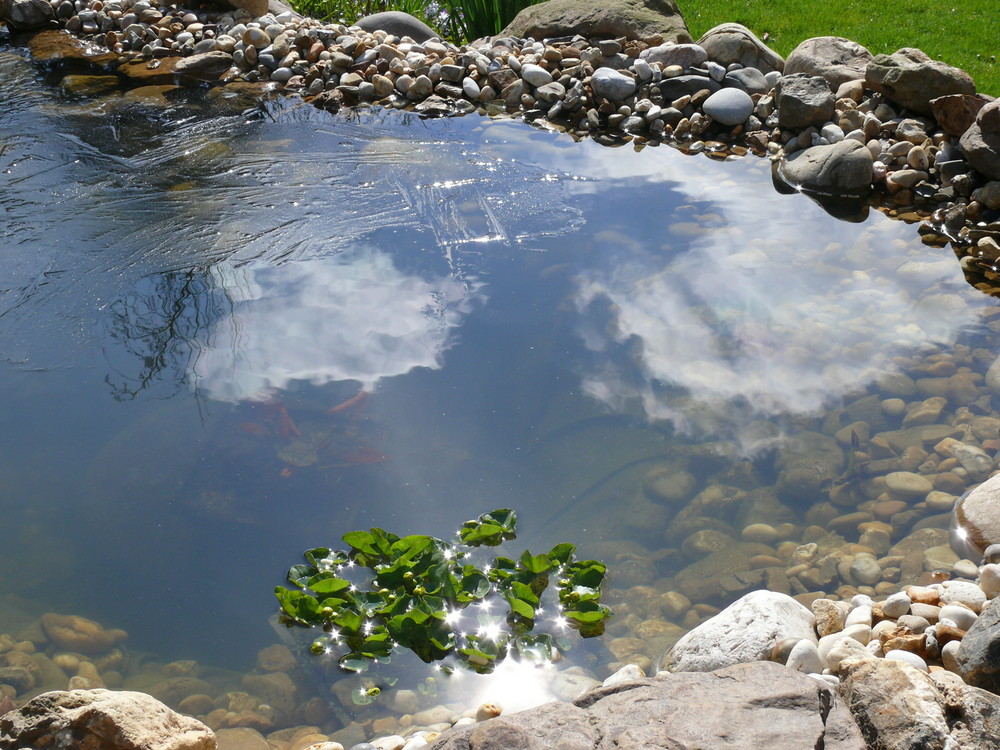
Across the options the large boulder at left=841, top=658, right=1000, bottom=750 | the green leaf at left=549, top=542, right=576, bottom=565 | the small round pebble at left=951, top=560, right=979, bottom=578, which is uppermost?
the large boulder at left=841, top=658, right=1000, bottom=750

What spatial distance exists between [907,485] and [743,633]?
4.02ft

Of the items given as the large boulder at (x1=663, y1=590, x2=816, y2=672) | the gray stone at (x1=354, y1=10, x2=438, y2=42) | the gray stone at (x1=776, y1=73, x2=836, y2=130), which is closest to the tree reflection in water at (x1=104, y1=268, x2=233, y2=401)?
the large boulder at (x1=663, y1=590, x2=816, y2=672)

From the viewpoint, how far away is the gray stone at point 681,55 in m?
6.57

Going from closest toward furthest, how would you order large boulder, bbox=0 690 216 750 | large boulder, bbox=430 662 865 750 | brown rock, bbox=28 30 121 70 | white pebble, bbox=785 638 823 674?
large boulder, bbox=430 662 865 750, large boulder, bbox=0 690 216 750, white pebble, bbox=785 638 823 674, brown rock, bbox=28 30 121 70

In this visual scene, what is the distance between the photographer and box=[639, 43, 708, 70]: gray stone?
657 cm

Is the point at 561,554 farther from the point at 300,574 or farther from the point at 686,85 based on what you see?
the point at 686,85

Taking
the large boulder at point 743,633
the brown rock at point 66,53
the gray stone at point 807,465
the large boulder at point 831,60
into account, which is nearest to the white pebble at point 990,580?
the large boulder at point 743,633

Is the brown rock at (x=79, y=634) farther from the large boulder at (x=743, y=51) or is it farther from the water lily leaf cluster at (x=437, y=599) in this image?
the large boulder at (x=743, y=51)

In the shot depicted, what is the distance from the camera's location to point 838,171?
5324 mm

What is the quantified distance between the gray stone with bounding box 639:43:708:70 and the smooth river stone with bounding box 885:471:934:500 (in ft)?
14.4

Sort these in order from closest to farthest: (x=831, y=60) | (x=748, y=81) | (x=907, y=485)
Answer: (x=907, y=485)
(x=831, y=60)
(x=748, y=81)

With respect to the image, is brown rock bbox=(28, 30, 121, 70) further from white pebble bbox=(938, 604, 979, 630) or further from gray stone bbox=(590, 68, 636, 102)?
white pebble bbox=(938, 604, 979, 630)

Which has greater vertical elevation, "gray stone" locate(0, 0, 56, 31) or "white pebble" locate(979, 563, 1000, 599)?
"gray stone" locate(0, 0, 56, 31)

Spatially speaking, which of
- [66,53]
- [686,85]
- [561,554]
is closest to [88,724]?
[561,554]
